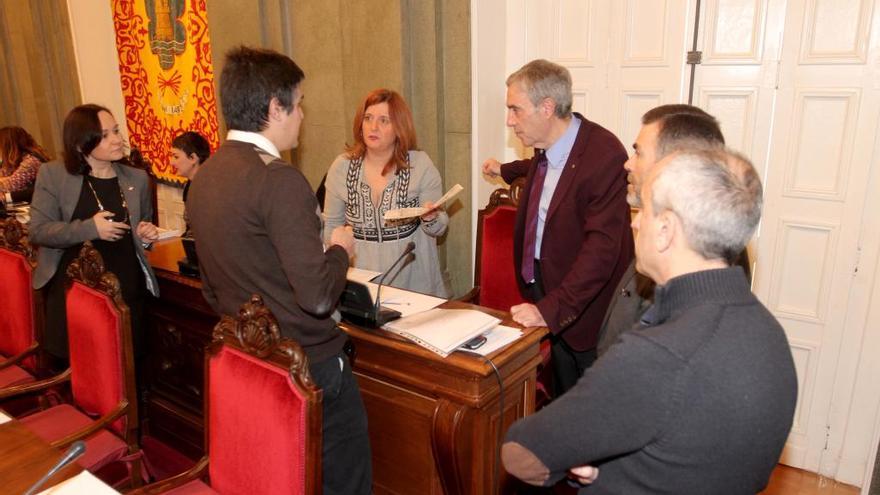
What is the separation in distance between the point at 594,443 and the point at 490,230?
1.98 m

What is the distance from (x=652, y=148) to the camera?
1.68m

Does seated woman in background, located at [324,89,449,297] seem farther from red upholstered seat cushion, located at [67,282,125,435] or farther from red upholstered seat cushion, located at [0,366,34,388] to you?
red upholstered seat cushion, located at [0,366,34,388]

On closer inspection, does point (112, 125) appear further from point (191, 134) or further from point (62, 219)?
point (191, 134)

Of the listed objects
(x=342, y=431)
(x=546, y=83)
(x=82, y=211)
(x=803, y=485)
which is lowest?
(x=803, y=485)

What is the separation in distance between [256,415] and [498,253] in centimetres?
160

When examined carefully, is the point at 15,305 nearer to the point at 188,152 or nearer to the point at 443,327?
the point at 188,152

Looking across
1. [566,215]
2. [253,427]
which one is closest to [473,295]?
[566,215]

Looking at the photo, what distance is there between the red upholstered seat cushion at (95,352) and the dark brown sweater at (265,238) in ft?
2.19

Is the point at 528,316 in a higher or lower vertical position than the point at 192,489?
higher

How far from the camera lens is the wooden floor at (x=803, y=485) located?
2914 mm

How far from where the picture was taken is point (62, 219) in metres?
2.82

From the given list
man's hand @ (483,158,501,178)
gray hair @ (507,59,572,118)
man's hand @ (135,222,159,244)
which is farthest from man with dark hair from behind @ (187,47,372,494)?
man's hand @ (483,158,501,178)

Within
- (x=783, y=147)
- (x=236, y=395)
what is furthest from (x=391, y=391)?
(x=783, y=147)

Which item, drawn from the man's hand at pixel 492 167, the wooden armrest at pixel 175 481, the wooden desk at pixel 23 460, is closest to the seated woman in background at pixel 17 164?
the wooden desk at pixel 23 460
